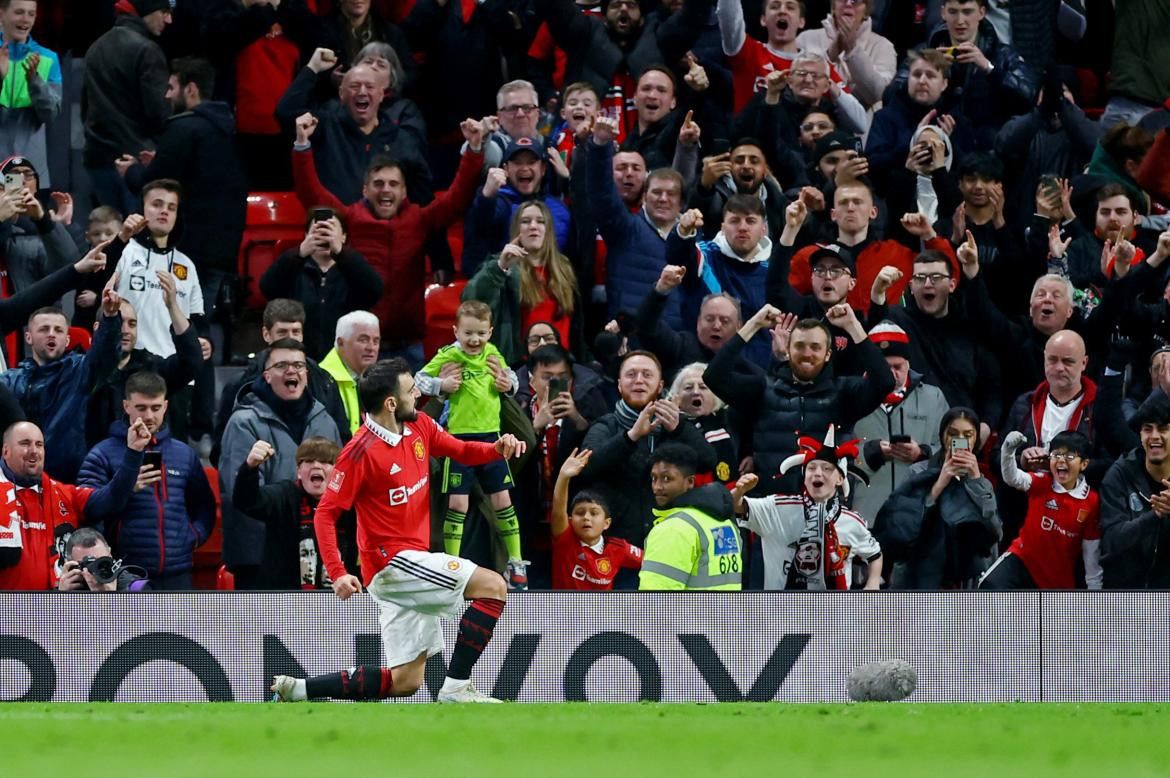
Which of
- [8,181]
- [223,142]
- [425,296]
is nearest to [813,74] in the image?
[425,296]

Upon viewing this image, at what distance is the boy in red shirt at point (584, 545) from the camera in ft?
34.4

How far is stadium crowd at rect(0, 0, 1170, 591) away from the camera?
1039cm

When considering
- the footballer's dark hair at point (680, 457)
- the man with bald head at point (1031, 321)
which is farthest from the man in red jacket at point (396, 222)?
the man with bald head at point (1031, 321)

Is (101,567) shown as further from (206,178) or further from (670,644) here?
(206,178)

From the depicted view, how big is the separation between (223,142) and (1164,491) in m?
6.16

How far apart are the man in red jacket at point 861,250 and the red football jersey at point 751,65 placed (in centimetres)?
182

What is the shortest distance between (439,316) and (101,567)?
315cm

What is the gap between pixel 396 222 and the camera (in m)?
12.3

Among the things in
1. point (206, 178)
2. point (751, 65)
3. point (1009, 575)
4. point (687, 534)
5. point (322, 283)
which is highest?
point (751, 65)

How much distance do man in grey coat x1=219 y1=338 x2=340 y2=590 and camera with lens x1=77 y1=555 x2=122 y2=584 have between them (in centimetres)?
69

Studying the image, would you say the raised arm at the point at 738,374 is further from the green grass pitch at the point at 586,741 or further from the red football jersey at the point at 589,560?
the green grass pitch at the point at 586,741

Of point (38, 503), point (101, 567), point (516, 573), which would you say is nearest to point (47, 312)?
point (38, 503)

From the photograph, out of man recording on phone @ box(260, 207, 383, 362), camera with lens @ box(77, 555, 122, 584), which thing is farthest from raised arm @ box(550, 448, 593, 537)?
camera with lens @ box(77, 555, 122, 584)

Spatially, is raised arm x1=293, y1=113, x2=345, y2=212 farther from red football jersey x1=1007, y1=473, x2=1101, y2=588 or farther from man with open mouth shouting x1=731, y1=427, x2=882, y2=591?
red football jersey x1=1007, y1=473, x2=1101, y2=588
